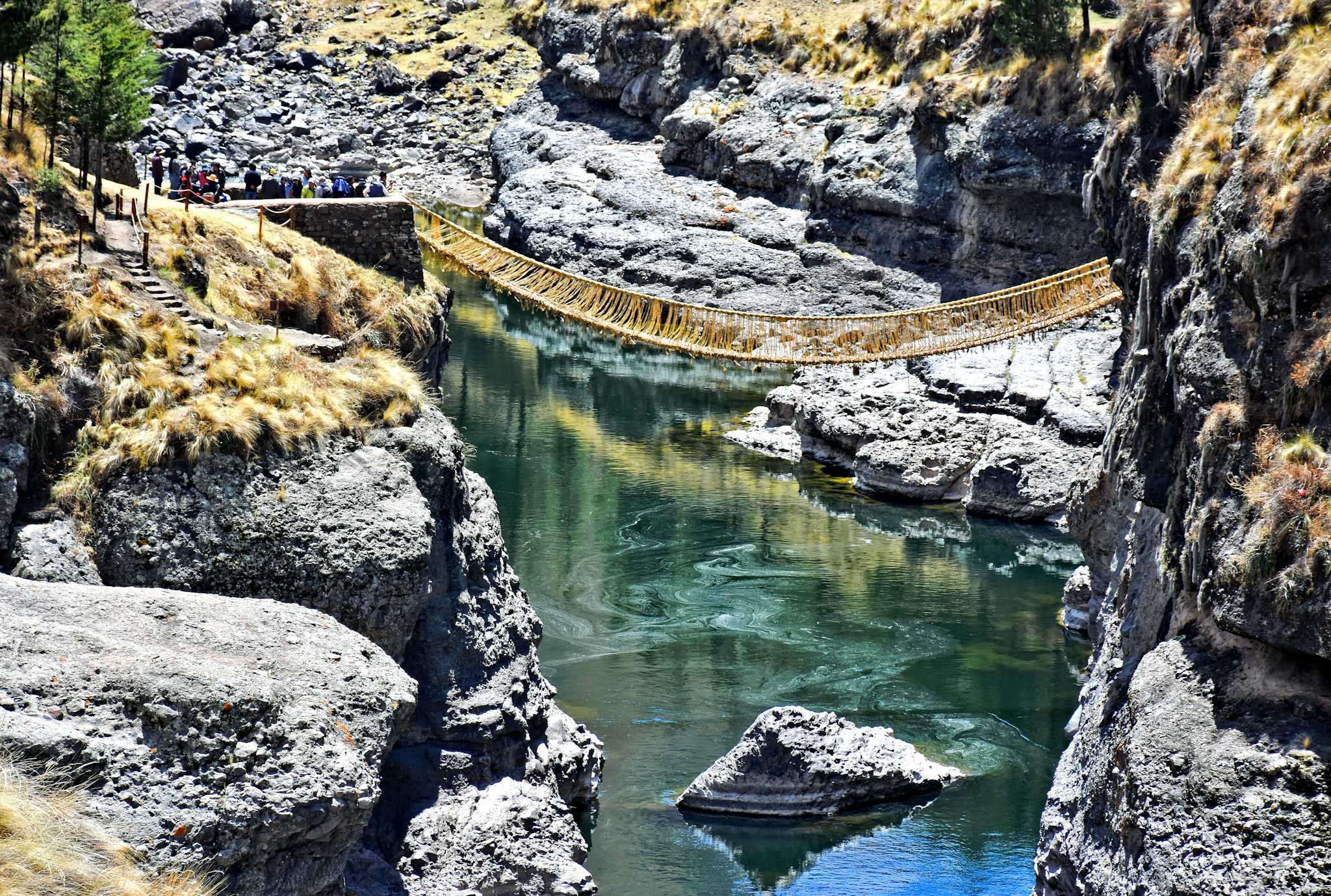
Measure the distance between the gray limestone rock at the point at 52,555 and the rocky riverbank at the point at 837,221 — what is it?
68.8ft

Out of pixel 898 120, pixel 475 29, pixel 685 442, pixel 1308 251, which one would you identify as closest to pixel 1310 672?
pixel 1308 251

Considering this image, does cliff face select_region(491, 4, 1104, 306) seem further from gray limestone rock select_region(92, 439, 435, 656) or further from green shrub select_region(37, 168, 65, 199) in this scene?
gray limestone rock select_region(92, 439, 435, 656)

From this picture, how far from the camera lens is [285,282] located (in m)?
20.3

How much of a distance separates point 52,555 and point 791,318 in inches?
587

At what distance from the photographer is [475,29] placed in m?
69.1

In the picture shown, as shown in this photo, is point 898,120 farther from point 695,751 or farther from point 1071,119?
point 695,751

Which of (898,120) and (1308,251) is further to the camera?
(898,120)

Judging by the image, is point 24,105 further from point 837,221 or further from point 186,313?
point 837,221

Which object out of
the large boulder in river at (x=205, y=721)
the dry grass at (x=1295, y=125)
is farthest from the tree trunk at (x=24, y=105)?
the dry grass at (x=1295, y=125)

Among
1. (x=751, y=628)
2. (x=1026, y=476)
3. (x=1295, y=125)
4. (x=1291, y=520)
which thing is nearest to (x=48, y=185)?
(x=751, y=628)

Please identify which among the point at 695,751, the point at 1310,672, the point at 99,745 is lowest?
the point at 695,751

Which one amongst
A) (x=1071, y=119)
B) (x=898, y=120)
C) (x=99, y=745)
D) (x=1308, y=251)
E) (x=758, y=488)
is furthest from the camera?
(x=898, y=120)

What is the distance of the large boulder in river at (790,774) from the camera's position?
18.7 metres

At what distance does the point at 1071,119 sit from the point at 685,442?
13.4m
